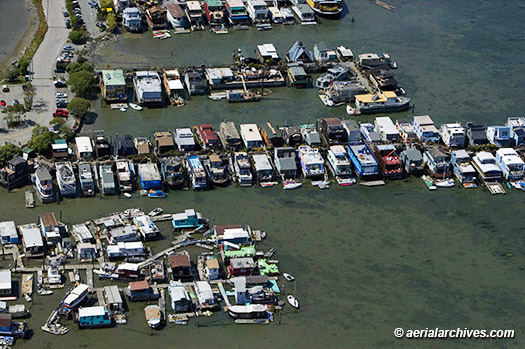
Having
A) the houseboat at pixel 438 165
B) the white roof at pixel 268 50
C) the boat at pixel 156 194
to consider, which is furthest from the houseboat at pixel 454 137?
the boat at pixel 156 194

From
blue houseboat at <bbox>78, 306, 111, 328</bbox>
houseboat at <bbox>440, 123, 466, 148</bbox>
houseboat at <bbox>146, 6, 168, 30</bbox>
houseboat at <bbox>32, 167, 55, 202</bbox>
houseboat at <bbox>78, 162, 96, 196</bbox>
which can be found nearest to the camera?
blue houseboat at <bbox>78, 306, 111, 328</bbox>

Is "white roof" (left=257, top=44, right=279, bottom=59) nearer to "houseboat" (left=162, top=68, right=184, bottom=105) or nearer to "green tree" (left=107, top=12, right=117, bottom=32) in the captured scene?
"houseboat" (left=162, top=68, right=184, bottom=105)

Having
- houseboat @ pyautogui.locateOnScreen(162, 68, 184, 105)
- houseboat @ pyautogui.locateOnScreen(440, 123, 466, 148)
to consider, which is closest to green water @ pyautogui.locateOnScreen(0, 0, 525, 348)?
houseboat @ pyautogui.locateOnScreen(162, 68, 184, 105)

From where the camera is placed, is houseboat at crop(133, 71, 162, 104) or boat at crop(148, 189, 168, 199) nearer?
boat at crop(148, 189, 168, 199)

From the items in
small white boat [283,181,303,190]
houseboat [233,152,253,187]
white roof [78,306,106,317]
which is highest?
white roof [78,306,106,317]

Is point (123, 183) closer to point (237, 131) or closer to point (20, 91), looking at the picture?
point (237, 131)

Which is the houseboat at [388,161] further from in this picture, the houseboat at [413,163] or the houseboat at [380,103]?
the houseboat at [380,103]
